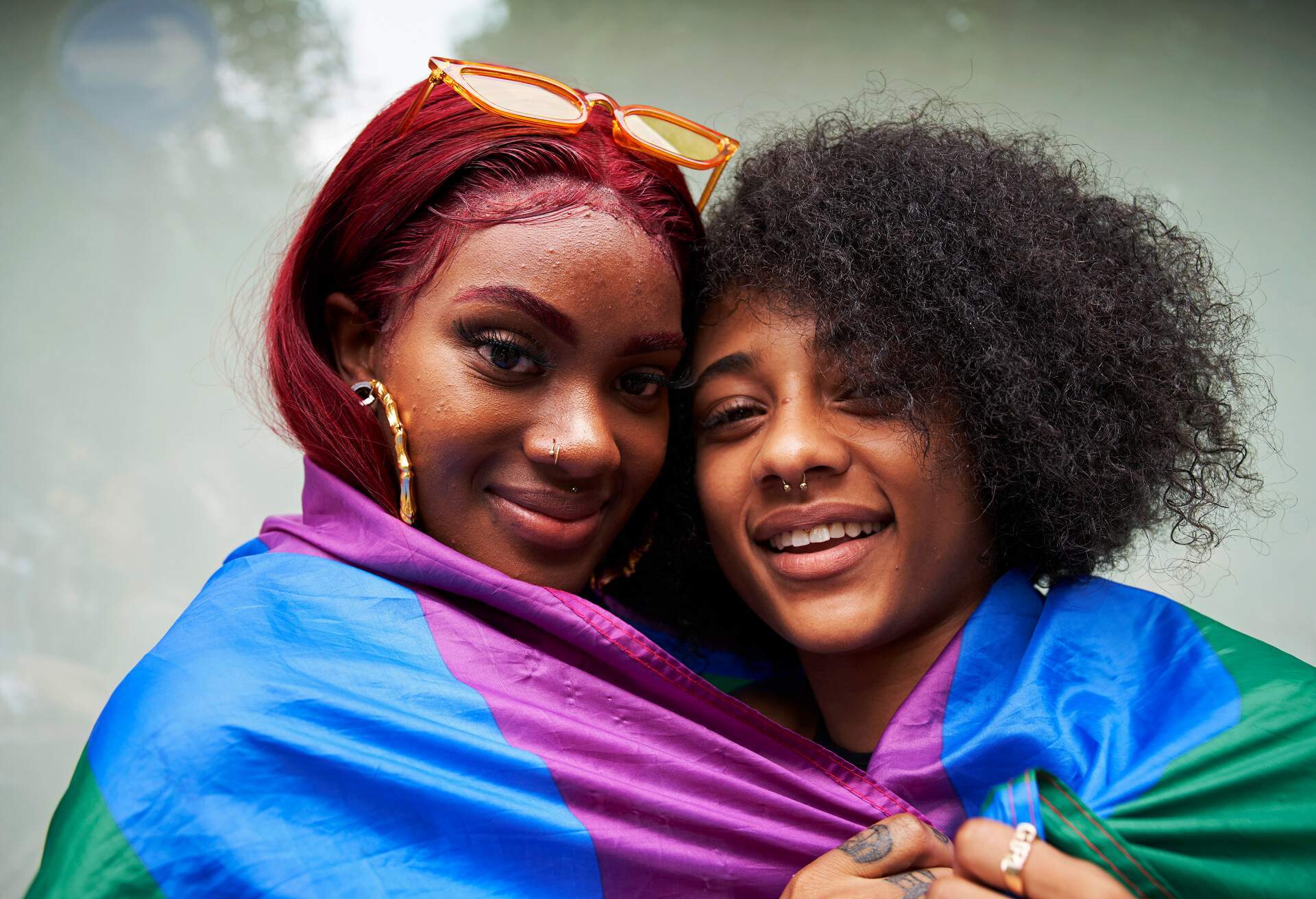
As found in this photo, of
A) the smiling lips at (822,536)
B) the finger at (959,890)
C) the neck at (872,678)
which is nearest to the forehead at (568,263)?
the smiling lips at (822,536)

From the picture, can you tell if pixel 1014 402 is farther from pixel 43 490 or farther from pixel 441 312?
pixel 43 490

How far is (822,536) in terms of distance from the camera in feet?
6.79

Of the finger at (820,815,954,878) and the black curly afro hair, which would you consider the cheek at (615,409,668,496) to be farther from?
the finger at (820,815,954,878)

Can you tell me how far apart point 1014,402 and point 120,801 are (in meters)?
1.69

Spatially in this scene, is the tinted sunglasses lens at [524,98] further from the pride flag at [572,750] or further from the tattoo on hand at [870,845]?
the tattoo on hand at [870,845]

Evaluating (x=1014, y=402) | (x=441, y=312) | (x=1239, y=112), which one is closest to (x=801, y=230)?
(x=1014, y=402)

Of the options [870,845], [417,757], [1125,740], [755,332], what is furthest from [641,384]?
[1125,740]

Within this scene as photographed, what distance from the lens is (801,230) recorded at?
2.21 m

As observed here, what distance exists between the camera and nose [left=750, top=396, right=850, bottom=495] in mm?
2002

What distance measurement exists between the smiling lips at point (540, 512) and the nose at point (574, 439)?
0.17ft

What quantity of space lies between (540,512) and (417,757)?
20.8 inches

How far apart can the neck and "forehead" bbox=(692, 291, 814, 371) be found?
2.00ft

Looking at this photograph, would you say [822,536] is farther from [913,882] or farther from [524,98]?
[524,98]

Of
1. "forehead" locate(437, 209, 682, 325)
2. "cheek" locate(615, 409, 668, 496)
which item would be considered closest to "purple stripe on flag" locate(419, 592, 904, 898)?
"cheek" locate(615, 409, 668, 496)
